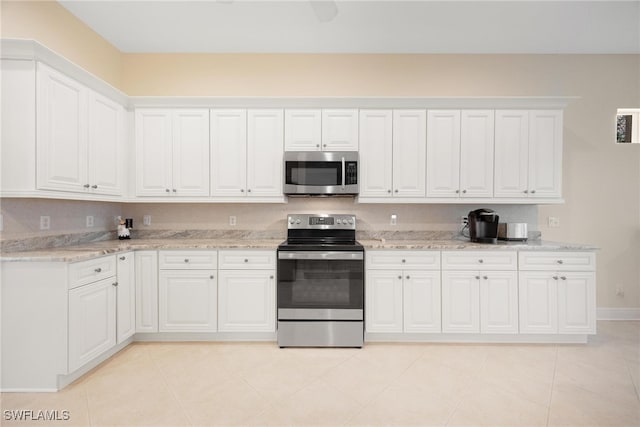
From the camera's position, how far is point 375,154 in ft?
11.1

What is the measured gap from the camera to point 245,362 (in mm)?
2666

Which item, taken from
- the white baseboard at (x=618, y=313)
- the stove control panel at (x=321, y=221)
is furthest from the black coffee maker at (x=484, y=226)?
the white baseboard at (x=618, y=313)

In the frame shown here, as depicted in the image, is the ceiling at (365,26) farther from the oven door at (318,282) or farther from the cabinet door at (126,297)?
the cabinet door at (126,297)

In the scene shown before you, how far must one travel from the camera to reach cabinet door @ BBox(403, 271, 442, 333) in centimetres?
304

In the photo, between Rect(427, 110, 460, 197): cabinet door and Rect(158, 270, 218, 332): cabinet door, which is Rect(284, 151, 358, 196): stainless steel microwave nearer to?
Rect(427, 110, 460, 197): cabinet door

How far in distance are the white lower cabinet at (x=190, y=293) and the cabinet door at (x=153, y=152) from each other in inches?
30.8

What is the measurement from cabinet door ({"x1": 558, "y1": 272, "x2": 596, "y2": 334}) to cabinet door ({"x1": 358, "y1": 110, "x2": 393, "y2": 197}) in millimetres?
1889

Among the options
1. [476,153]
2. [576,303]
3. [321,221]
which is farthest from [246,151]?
[576,303]

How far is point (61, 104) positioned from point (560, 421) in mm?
4126

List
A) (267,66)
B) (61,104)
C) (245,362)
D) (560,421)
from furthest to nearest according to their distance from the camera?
(267,66), (245,362), (61,104), (560,421)

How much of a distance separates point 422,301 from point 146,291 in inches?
105

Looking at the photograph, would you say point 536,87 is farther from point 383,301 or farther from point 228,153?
point 228,153

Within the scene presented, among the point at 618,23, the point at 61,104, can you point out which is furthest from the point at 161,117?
the point at 618,23

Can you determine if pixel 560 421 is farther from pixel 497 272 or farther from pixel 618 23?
pixel 618 23
